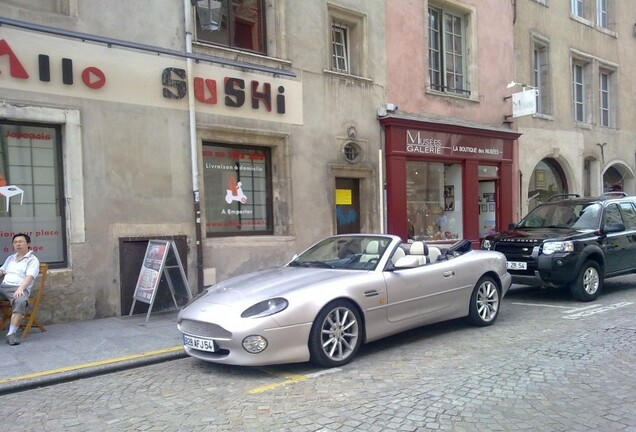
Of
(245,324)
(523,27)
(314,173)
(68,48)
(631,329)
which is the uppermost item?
(523,27)

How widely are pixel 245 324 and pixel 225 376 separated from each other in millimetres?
660

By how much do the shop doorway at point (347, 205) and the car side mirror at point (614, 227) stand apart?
519 cm

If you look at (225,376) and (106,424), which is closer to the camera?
(106,424)

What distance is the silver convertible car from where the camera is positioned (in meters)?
5.29

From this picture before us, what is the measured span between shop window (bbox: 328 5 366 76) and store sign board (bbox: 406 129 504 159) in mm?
2032

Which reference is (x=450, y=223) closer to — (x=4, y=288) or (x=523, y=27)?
(x=523, y=27)

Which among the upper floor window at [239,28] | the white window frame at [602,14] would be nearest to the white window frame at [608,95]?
the white window frame at [602,14]

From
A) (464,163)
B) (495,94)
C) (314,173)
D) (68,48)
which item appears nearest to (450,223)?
(464,163)

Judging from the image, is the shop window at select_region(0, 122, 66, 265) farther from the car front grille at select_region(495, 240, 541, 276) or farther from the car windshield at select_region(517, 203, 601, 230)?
the car windshield at select_region(517, 203, 601, 230)

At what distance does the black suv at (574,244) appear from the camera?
9.04m

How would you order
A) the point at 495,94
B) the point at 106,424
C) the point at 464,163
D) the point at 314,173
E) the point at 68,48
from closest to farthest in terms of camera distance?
the point at 106,424 < the point at 68,48 < the point at 314,173 < the point at 464,163 < the point at 495,94

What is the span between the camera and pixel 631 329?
23.3 ft

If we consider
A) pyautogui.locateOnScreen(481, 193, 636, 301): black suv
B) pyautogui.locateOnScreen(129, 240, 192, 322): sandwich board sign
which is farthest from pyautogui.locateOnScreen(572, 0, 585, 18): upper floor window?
pyautogui.locateOnScreen(129, 240, 192, 322): sandwich board sign

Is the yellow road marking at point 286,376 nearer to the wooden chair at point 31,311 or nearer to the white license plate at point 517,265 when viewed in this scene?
the wooden chair at point 31,311
